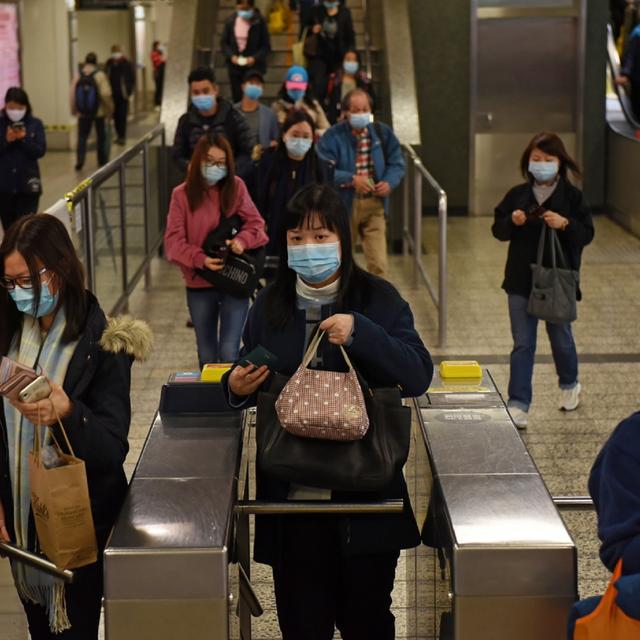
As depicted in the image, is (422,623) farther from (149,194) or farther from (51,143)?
(51,143)

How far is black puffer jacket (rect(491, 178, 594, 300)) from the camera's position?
6.56 meters

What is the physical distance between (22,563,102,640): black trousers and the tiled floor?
833 mm

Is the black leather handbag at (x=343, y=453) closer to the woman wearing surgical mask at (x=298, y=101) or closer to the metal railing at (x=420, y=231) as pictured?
the metal railing at (x=420, y=231)

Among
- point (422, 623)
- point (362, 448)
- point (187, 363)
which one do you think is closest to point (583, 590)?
point (422, 623)

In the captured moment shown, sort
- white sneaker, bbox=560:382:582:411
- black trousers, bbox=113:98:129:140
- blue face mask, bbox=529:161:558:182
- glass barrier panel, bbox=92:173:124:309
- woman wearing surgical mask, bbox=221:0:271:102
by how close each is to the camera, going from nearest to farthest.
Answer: blue face mask, bbox=529:161:558:182 < white sneaker, bbox=560:382:582:411 < glass barrier panel, bbox=92:173:124:309 < woman wearing surgical mask, bbox=221:0:271:102 < black trousers, bbox=113:98:129:140

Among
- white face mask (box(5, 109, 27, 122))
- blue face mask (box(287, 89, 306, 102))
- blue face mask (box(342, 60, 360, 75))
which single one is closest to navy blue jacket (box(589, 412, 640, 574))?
white face mask (box(5, 109, 27, 122))

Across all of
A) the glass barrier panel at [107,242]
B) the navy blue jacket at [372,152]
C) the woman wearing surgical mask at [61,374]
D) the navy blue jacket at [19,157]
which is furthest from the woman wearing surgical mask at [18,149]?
the woman wearing surgical mask at [61,374]

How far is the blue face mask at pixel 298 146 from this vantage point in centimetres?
802

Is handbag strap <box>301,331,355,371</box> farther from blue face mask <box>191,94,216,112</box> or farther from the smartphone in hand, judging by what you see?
blue face mask <box>191,94,216,112</box>

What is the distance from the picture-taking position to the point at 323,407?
2.94 meters

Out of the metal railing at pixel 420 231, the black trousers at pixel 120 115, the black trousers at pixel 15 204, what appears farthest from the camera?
the black trousers at pixel 120 115

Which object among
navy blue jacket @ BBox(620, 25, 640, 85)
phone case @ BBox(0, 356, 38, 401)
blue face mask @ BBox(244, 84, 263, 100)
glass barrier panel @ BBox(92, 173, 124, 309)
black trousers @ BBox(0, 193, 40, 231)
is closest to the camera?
phone case @ BBox(0, 356, 38, 401)

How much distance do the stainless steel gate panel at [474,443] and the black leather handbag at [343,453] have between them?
12 centimetres

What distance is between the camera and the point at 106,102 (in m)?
19.0
